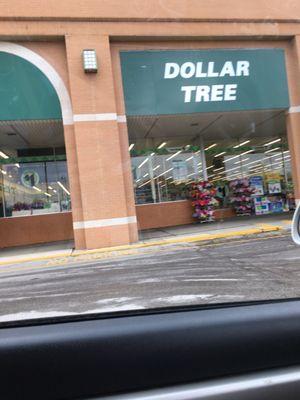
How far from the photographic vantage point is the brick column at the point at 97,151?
1183 centimetres

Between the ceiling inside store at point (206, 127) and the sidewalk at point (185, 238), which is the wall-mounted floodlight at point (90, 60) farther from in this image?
the sidewalk at point (185, 238)

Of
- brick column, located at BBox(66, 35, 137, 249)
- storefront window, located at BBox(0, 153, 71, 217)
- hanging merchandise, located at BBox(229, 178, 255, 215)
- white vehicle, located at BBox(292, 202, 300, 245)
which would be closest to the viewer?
white vehicle, located at BBox(292, 202, 300, 245)

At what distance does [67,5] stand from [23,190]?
273 inches

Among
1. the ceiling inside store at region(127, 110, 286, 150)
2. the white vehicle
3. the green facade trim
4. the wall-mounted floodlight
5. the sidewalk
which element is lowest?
the sidewalk

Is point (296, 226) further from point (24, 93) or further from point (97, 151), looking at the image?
point (24, 93)

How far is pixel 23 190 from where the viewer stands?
15.7 m

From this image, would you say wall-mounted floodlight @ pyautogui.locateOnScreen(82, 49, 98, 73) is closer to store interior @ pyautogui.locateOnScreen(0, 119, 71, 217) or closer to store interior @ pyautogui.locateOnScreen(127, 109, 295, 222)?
store interior @ pyautogui.locateOnScreen(127, 109, 295, 222)

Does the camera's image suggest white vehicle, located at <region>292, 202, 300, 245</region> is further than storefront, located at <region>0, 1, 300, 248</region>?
No

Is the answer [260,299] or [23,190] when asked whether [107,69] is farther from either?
[260,299]

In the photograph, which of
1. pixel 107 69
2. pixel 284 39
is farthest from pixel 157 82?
pixel 284 39

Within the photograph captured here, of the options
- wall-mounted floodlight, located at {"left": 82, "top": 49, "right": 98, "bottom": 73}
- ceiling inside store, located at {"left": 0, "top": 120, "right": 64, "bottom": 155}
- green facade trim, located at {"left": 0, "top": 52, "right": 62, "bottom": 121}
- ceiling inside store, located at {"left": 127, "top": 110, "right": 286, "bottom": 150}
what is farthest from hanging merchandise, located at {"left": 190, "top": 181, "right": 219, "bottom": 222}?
wall-mounted floodlight, located at {"left": 82, "top": 49, "right": 98, "bottom": 73}

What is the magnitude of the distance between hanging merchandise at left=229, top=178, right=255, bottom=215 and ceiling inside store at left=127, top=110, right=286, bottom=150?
5.56 ft

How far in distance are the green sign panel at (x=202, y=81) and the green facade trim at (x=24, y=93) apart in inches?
A: 89.0

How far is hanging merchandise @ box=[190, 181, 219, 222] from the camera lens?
53.3ft
